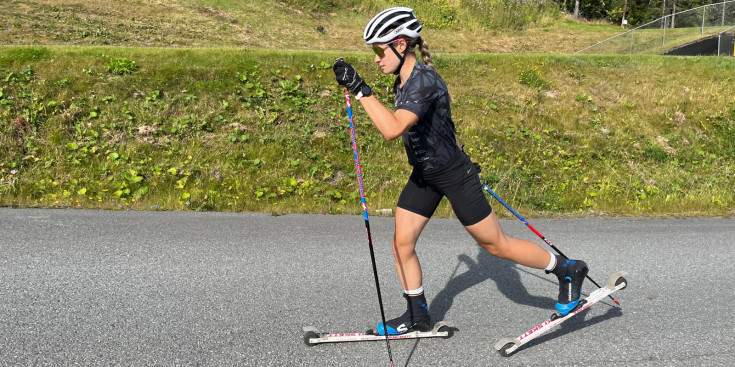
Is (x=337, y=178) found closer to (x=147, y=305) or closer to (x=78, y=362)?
(x=147, y=305)

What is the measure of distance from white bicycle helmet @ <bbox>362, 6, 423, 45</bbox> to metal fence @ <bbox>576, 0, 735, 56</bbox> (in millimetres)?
20648

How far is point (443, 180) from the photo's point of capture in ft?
12.7

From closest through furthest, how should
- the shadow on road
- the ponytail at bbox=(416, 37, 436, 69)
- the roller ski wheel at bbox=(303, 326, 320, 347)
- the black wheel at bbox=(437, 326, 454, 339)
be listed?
the ponytail at bbox=(416, 37, 436, 69), the roller ski wheel at bbox=(303, 326, 320, 347), the black wheel at bbox=(437, 326, 454, 339), the shadow on road

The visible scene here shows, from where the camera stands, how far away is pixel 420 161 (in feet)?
12.7

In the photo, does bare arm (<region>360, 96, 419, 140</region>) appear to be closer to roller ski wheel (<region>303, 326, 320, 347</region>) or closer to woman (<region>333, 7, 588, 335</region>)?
woman (<region>333, 7, 588, 335</region>)

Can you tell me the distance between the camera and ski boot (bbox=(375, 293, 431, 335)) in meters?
4.04

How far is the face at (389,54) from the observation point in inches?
144

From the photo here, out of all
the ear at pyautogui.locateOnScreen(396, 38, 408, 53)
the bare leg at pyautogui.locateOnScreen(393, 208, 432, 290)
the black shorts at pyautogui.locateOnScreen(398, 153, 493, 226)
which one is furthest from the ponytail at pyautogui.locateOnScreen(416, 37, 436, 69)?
the bare leg at pyautogui.locateOnScreen(393, 208, 432, 290)

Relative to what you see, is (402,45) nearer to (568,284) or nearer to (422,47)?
(422,47)

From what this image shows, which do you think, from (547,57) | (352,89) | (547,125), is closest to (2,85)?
(352,89)

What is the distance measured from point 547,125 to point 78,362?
10.1 meters

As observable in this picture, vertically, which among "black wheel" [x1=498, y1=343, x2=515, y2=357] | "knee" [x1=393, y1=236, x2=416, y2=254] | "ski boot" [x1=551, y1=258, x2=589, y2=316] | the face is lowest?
"black wheel" [x1=498, y1=343, x2=515, y2=357]

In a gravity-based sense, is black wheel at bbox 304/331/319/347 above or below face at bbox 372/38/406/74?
below

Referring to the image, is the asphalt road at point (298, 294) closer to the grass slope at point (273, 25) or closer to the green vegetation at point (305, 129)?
the green vegetation at point (305, 129)
